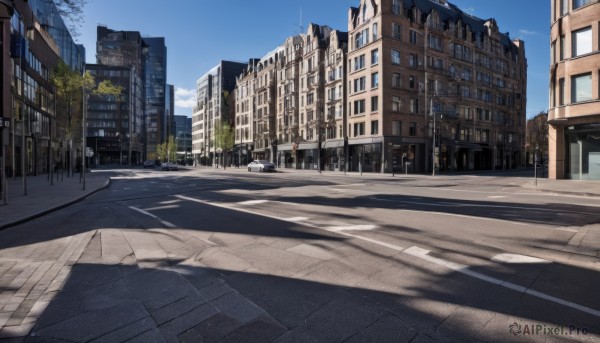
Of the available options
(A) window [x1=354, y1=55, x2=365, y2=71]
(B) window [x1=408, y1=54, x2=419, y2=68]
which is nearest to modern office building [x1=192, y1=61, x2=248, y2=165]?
(A) window [x1=354, y1=55, x2=365, y2=71]

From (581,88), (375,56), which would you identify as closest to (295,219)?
(581,88)

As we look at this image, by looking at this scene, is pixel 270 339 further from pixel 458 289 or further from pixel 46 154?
pixel 46 154

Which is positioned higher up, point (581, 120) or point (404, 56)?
point (404, 56)

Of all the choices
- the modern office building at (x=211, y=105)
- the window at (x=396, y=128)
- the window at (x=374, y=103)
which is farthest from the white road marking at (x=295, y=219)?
the modern office building at (x=211, y=105)

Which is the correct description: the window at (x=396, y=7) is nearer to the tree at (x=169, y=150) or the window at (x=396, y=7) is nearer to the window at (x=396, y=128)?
the window at (x=396, y=128)

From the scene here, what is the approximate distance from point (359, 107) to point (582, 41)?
25.5 m

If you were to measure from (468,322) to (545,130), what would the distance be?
86.8 metres

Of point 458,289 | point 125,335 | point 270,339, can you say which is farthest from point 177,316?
point 458,289

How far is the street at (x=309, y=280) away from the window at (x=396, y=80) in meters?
37.5

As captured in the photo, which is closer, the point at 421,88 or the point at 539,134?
the point at 421,88

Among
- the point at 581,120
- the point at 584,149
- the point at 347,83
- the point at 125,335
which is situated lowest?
the point at 125,335

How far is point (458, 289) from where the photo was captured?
170 inches

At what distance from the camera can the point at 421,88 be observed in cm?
4653

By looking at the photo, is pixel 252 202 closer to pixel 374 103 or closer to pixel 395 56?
pixel 374 103
